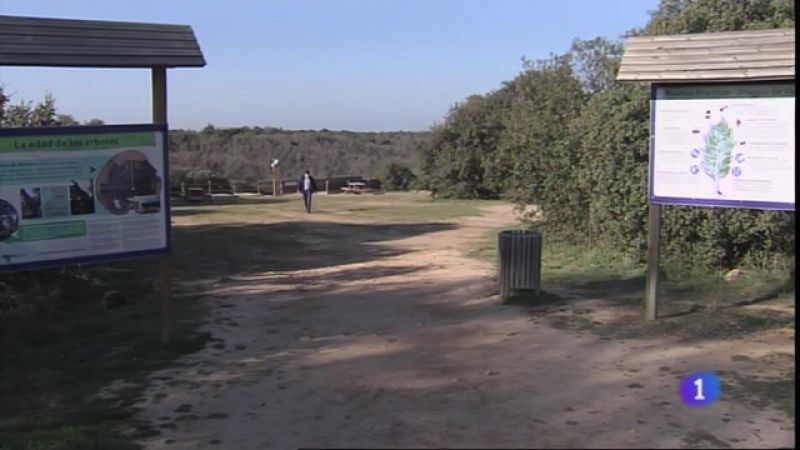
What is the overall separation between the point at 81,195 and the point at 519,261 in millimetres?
5217

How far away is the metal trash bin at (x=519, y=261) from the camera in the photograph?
10.7 metres

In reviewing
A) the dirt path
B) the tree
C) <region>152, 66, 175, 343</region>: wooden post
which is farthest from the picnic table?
<region>152, 66, 175, 343</region>: wooden post

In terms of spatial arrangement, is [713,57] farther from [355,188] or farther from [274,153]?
[274,153]

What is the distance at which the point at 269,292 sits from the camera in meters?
12.3

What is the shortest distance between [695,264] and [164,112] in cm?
776

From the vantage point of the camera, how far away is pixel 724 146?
873cm

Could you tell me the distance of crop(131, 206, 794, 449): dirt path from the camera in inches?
215

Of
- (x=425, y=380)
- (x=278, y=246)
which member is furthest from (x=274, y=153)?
(x=425, y=380)

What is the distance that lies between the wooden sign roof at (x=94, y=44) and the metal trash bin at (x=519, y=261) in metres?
4.36

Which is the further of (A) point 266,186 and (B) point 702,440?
(A) point 266,186

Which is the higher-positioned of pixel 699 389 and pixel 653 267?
pixel 653 267

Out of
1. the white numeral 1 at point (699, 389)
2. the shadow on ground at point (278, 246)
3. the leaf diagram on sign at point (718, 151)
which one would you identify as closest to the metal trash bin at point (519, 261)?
the leaf diagram on sign at point (718, 151)

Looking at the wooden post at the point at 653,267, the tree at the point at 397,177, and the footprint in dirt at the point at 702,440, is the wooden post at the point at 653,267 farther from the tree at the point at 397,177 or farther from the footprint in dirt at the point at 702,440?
the tree at the point at 397,177

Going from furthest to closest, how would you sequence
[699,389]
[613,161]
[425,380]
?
[613,161], [425,380], [699,389]
